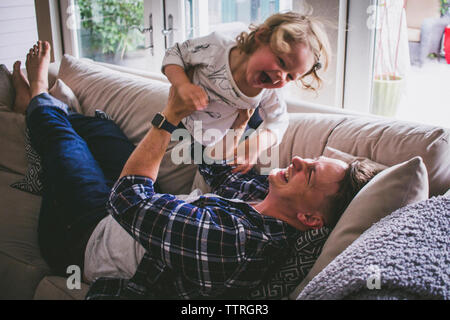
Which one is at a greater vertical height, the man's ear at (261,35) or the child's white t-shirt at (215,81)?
the man's ear at (261,35)

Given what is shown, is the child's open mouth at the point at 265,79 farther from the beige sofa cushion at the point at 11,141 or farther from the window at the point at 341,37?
the beige sofa cushion at the point at 11,141

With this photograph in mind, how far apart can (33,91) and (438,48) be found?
197cm

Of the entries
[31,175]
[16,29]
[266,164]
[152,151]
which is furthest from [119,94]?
[16,29]

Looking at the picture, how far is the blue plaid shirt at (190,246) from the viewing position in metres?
1.18

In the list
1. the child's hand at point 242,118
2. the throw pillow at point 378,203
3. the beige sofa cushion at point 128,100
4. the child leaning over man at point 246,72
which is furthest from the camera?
the beige sofa cushion at point 128,100

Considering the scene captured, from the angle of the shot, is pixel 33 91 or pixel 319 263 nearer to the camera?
pixel 319 263

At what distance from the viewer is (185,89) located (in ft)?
4.00

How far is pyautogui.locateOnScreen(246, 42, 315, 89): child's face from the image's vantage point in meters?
1.20

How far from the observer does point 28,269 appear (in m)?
1.53

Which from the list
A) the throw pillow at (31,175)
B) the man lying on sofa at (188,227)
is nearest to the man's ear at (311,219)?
the man lying on sofa at (188,227)

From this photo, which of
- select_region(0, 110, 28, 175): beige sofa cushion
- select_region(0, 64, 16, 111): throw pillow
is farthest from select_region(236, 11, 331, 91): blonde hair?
select_region(0, 64, 16, 111): throw pillow

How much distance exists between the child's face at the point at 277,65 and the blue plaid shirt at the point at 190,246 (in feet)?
1.22
